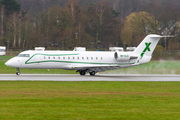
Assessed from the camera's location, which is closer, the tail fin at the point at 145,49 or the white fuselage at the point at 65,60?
the white fuselage at the point at 65,60

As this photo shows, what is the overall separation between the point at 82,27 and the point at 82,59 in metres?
80.5

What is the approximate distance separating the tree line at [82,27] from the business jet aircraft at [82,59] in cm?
5476

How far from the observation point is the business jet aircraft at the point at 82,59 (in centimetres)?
3573

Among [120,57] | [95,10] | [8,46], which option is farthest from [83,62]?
[95,10]

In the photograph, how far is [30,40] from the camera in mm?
105625

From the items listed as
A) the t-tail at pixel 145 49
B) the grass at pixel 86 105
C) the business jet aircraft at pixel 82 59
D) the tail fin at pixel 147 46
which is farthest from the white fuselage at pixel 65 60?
the grass at pixel 86 105

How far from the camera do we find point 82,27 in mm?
116875

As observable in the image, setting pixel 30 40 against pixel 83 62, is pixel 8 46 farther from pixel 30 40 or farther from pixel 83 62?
pixel 83 62

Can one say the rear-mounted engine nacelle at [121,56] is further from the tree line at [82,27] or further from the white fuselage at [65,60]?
the tree line at [82,27]

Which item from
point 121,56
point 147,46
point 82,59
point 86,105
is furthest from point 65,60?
point 86,105

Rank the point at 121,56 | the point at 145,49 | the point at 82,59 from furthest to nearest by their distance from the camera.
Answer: the point at 145,49 → the point at 121,56 → the point at 82,59

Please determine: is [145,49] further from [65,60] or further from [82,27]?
[82,27]

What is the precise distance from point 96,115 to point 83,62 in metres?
24.1

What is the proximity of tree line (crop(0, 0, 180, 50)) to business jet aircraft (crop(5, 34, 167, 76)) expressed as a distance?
54758 millimetres
